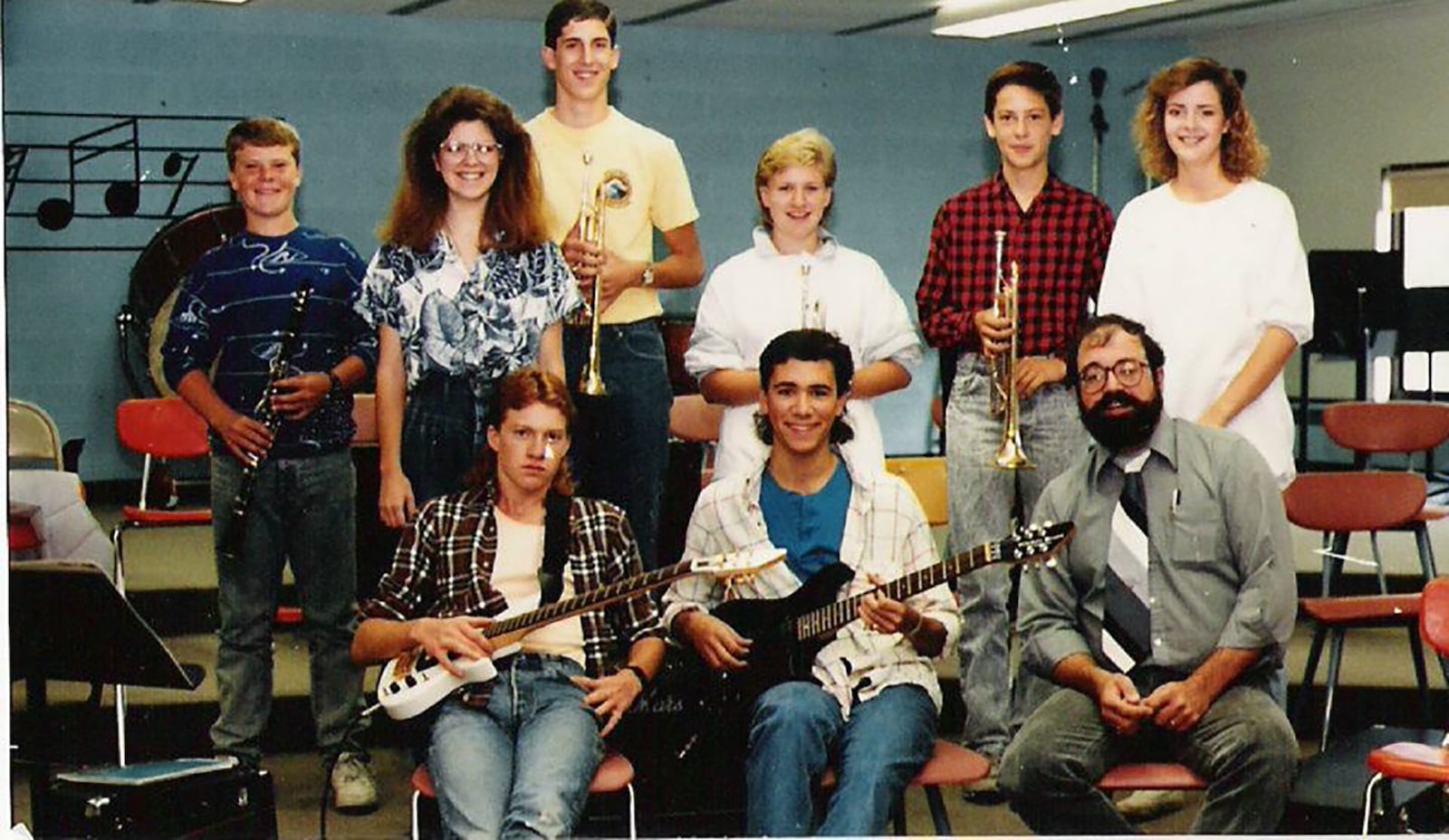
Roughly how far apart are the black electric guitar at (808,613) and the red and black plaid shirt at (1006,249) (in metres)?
0.55

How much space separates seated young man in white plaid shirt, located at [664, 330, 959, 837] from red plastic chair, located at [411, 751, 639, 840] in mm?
243

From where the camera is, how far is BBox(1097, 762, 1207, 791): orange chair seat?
3814 mm

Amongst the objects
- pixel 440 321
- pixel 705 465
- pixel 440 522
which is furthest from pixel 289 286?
pixel 705 465

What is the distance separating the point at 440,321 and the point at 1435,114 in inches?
85.4

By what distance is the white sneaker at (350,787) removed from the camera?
4.41 meters

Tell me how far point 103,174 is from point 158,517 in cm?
74

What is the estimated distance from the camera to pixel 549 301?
4.22 meters

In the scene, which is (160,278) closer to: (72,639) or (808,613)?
(72,639)

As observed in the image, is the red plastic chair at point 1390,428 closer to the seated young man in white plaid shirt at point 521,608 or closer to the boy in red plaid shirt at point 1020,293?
the boy in red plaid shirt at point 1020,293

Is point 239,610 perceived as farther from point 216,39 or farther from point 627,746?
point 216,39

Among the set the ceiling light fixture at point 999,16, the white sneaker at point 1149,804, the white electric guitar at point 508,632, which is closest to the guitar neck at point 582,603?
the white electric guitar at point 508,632

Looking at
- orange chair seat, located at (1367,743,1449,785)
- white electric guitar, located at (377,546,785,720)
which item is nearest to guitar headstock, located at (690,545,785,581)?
white electric guitar, located at (377,546,785,720)

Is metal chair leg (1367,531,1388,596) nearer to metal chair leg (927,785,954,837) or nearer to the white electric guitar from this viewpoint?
metal chair leg (927,785,954,837)

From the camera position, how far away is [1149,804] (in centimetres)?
441
